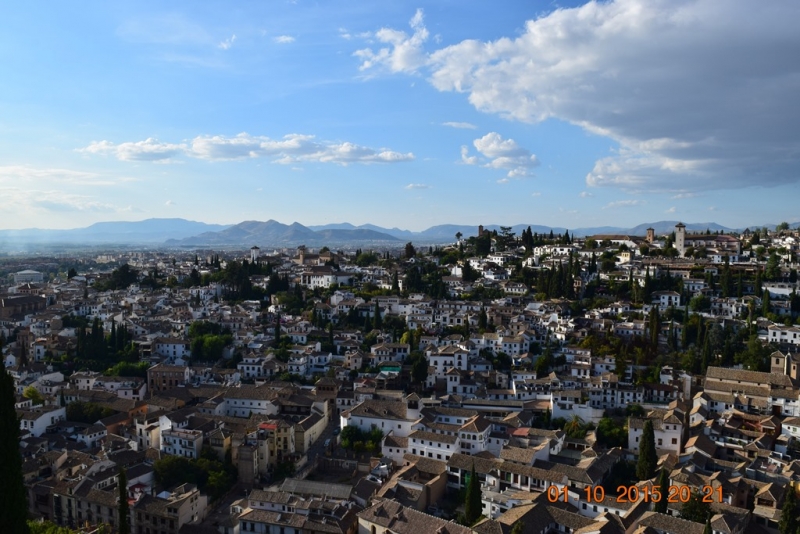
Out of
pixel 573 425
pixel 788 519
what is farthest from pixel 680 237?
pixel 788 519

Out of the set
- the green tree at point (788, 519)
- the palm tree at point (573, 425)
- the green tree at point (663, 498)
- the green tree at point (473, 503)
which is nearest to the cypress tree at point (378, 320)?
the palm tree at point (573, 425)

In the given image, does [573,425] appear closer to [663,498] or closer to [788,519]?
[663,498]

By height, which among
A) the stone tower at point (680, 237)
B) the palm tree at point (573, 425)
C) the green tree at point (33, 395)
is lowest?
the palm tree at point (573, 425)

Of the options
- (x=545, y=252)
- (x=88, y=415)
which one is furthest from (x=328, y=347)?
(x=545, y=252)

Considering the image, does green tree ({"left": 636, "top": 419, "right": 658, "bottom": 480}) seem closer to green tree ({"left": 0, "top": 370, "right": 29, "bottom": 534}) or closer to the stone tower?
green tree ({"left": 0, "top": 370, "right": 29, "bottom": 534})

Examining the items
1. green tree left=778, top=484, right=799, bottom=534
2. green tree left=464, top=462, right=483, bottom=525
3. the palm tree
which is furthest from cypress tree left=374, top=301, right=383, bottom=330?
green tree left=778, top=484, right=799, bottom=534

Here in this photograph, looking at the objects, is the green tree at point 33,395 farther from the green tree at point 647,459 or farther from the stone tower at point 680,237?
the stone tower at point 680,237

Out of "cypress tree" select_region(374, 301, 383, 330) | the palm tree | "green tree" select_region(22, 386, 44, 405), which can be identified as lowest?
the palm tree
